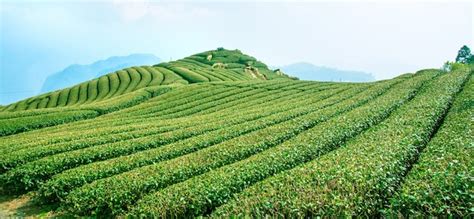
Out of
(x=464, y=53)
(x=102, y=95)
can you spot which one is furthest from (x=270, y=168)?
(x=464, y=53)

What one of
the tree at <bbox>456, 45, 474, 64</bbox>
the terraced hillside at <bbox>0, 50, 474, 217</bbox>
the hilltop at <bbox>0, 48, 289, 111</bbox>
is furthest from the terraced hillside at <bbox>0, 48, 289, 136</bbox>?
the tree at <bbox>456, 45, 474, 64</bbox>

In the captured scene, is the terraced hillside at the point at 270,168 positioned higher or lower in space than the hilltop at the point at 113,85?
lower

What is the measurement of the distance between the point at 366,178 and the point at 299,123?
1705 centimetres

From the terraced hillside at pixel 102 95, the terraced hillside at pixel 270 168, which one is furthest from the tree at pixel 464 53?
the terraced hillside at pixel 270 168

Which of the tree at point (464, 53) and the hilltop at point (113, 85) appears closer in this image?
the hilltop at point (113, 85)

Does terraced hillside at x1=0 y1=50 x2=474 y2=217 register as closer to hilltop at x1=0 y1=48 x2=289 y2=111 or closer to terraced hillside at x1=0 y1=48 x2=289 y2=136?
terraced hillside at x1=0 y1=48 x2=289 y2=136

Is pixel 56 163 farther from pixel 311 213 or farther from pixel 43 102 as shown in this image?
pixel 43 102

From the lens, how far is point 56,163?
74.5ft

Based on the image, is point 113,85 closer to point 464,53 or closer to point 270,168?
point 270,168

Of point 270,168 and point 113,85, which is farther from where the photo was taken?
point 113,85

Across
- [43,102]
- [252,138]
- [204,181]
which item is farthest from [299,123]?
[43,102]

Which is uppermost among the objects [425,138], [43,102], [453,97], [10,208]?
[43,102]

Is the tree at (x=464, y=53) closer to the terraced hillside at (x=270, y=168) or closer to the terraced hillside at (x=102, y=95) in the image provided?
the terraced hillside at (x=102, y=95)

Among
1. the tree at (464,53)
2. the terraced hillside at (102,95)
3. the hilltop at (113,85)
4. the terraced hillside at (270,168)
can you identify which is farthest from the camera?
the tree at (464,53)
